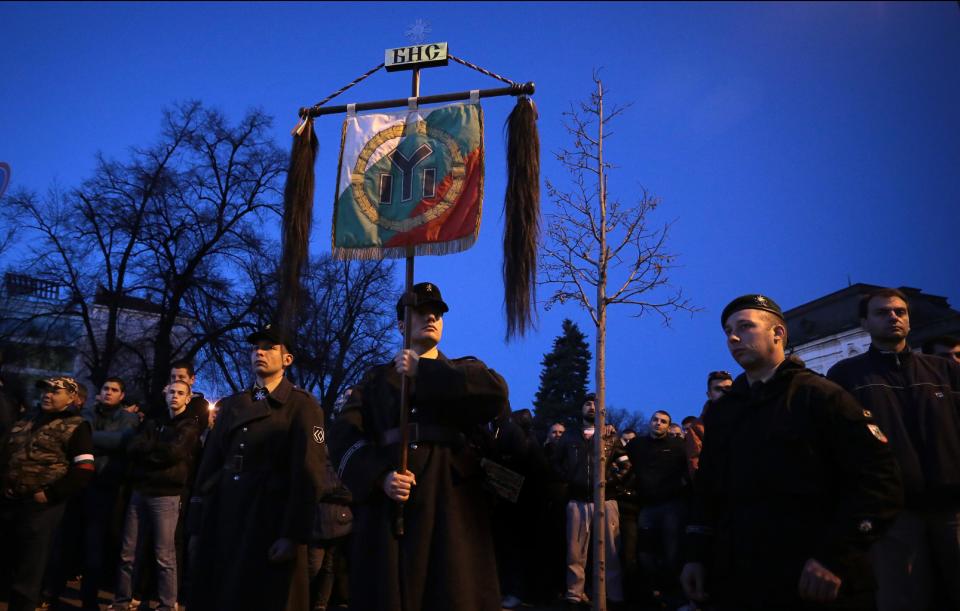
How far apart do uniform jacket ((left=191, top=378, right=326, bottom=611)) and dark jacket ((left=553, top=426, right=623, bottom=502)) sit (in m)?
4.61

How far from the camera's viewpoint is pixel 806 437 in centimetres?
316

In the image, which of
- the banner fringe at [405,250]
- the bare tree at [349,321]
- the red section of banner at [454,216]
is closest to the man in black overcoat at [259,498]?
the banner fringe at [405,250]

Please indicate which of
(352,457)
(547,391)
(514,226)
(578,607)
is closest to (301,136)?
(514,226)

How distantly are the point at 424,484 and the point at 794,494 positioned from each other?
1786 mm

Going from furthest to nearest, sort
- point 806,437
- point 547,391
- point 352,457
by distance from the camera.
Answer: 1. point 547,391
2. point 352,457
3. point 806,437

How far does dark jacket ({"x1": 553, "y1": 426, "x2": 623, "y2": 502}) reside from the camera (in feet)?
29.7

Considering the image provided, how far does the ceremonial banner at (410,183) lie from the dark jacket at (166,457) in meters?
3.25

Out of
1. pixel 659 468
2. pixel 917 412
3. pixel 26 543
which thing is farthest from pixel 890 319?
pixel 26 543

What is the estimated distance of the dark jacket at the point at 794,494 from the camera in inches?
116

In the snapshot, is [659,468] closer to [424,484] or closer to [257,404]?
[257,404]

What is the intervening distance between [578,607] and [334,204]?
602 centimetres

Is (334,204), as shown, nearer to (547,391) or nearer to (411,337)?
(411,337)

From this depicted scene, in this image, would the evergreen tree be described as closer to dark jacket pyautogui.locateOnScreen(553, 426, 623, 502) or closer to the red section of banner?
dark jacket pyautogui.locateOnScreen(553, 426, 623, 502)

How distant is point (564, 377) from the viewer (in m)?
40.5
